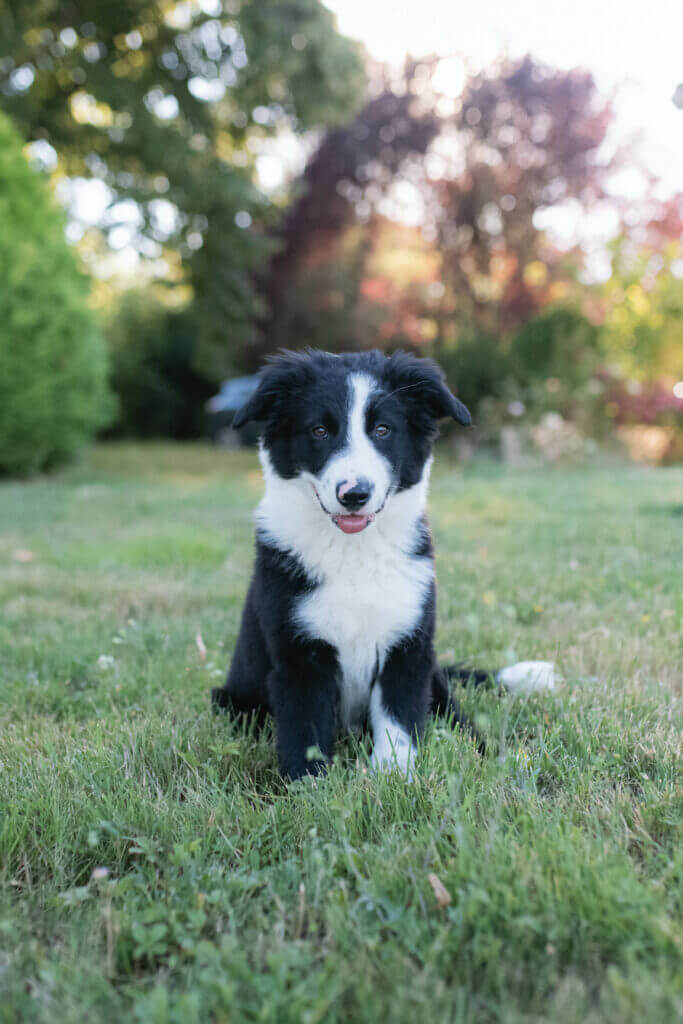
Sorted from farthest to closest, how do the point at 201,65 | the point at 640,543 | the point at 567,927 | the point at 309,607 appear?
the point at 201,65 → the point at 640,543 → the point at 309,607 → the point at 567,927

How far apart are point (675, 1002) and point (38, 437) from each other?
11.1m

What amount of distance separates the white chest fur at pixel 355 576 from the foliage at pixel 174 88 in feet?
40.8

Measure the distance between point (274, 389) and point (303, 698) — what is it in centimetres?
94

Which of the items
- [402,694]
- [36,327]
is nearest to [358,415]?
[402,694]

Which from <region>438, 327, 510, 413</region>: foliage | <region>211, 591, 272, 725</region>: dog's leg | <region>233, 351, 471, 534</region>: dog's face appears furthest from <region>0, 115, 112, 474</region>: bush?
<region>233, 351, 471, 534</region>: dog's face

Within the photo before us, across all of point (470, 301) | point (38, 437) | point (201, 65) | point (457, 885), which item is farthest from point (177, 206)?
point (457, 885)

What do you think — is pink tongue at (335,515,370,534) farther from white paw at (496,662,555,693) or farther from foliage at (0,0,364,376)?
foliage at (0,0,364,376)

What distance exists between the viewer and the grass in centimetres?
135

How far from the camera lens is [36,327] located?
35.3ft

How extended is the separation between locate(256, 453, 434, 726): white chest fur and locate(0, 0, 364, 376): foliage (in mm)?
12436

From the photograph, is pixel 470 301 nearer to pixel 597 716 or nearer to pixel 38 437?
pixel 38 437

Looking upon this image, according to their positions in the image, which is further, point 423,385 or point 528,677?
point 528,677

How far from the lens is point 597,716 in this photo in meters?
2.45

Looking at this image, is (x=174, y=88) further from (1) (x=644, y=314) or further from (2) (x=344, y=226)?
(1) (x=644, y=314)
